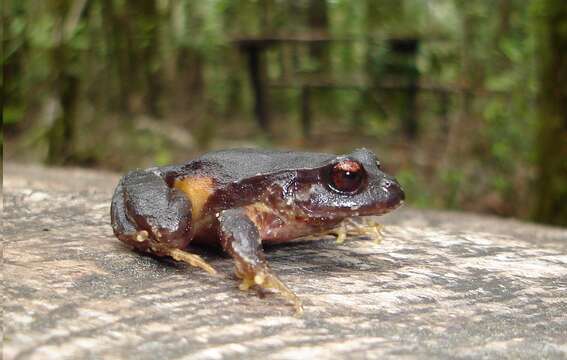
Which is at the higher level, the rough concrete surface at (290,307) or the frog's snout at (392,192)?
the frog's snout at (392,192)

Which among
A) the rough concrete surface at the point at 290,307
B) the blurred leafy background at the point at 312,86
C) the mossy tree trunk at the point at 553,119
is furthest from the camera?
the blurred leafy background at the point at 312,86

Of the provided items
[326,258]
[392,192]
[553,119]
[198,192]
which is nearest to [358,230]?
[326,258]

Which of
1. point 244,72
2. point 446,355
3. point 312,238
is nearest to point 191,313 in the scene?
point 446,355

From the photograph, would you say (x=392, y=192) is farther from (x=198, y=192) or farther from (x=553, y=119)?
(x=553, y=119)

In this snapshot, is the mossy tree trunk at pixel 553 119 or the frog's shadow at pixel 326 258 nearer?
the frog's shadow at pixel 326 258

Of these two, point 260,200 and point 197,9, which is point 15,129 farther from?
point 260,200

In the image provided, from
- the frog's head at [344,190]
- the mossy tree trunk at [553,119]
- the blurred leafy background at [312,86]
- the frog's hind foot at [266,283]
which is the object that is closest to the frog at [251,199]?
the frog's head at [344,190]

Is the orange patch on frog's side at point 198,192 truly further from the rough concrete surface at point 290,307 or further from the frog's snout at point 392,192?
the frog's snout at point 392,192
